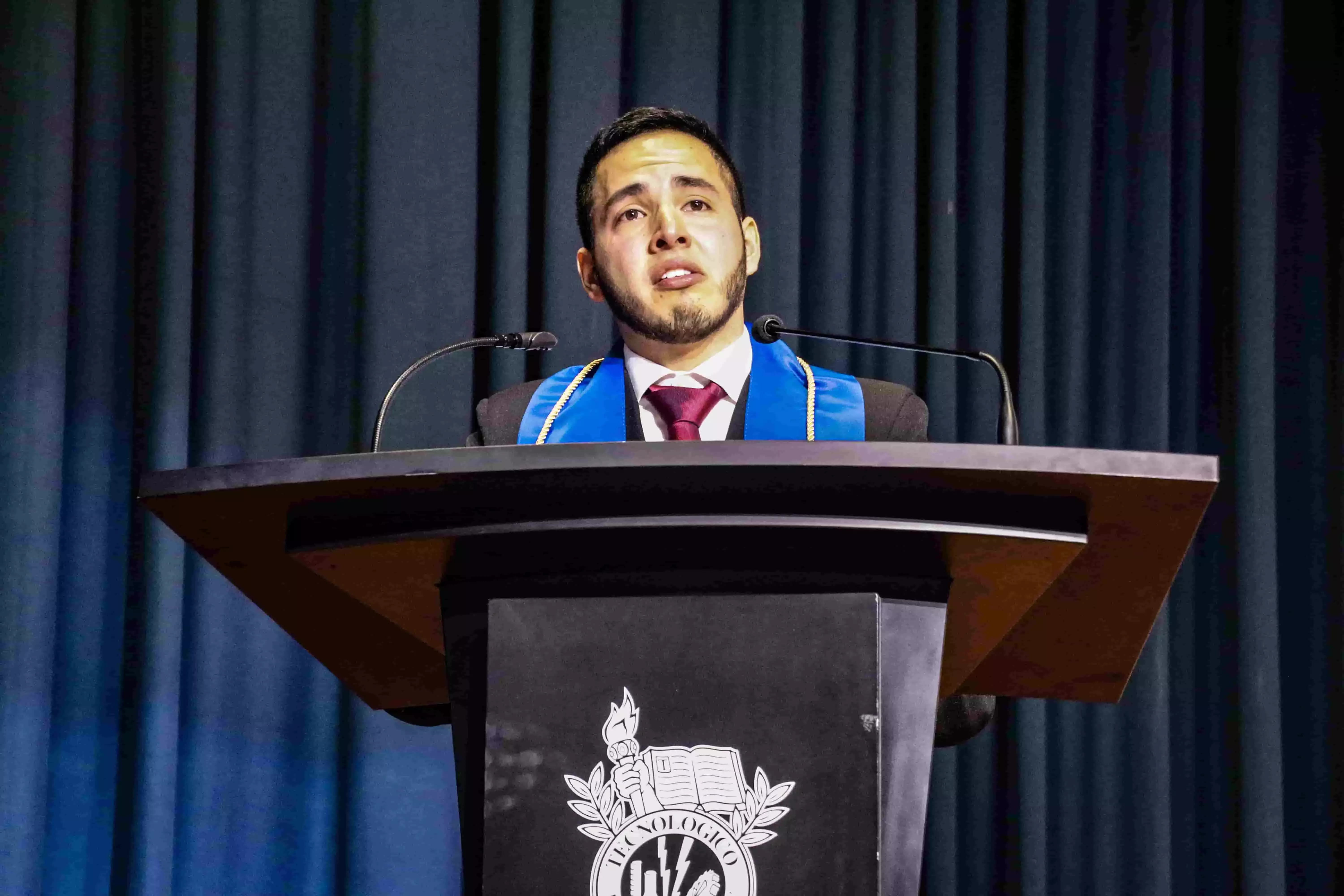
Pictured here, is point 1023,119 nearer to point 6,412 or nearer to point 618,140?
point 618,140

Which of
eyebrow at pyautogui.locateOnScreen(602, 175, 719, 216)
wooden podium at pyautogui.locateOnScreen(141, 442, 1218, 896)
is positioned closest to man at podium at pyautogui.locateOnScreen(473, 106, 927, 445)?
eyebrow at pyautogui.locateOnScreen(602, 175, 719, 216)

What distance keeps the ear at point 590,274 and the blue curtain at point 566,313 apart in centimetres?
52

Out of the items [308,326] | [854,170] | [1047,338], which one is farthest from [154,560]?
[1047,338]

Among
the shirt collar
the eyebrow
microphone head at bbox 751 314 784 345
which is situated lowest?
microphone head at bbox 751 314 784 345

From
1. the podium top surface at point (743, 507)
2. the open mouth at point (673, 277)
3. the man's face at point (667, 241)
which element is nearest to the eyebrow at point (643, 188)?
the man's face at point (667, 241)

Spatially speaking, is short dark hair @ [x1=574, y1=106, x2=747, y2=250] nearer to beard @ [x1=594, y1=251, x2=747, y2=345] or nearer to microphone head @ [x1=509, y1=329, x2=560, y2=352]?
beard @ [x1=594, y1=251, x2=747, y2=345]

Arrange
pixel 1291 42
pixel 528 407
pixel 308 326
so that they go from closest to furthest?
pixel 528 407 → pixel 308 326 → pixel 1291 42

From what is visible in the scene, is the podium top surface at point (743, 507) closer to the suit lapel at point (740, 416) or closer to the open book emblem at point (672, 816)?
the open book emblem at point (672, 816)

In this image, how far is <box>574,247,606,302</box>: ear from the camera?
1927 millimetres

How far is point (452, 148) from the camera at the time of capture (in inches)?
99.0

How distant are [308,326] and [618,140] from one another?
2.74 ft

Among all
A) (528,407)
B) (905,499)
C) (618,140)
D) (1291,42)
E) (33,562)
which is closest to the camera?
(905,499)

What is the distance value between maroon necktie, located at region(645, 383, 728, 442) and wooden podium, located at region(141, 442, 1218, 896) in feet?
2.36

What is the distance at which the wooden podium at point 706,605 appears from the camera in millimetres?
818
